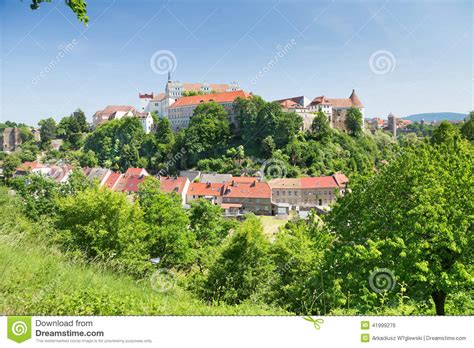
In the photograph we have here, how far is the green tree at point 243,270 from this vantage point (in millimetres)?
7727

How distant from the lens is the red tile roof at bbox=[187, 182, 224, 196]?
126ft

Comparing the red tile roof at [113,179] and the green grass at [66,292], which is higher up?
the red tile roof at [113,179]

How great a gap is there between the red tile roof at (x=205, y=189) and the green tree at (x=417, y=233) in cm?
3195

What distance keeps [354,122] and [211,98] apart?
21356 mm

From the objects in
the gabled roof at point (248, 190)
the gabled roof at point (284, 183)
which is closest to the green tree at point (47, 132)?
the gabled roof at point (248, 190)

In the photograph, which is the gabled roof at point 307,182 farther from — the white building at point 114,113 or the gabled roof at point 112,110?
the gabled roof at point 112,110

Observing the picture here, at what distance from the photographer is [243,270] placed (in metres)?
8.81

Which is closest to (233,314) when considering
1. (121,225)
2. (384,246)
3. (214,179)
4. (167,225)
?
(384,246)

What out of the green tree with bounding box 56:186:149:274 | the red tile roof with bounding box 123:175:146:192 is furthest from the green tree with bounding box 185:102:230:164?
the green tree with bounding box 56:186:149:274

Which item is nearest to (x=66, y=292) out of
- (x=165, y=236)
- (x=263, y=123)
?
(x=165, y=236)

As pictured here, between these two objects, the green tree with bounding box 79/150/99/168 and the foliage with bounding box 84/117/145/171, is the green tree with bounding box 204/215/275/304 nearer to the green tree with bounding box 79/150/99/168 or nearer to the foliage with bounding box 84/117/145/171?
the foliage with bounding box 84/117/145/171

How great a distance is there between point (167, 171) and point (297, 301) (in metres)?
45.3

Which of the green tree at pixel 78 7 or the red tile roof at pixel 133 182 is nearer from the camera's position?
the green tree at pixel 78 7

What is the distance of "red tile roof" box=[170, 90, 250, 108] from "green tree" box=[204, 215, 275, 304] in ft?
158
